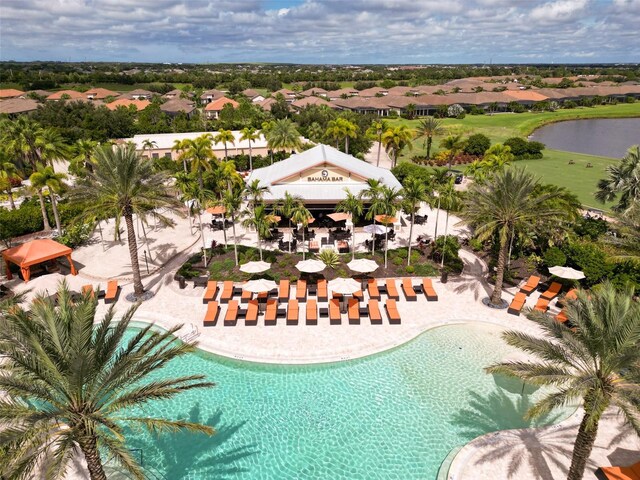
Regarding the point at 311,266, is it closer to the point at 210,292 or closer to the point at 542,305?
the point at 210,292

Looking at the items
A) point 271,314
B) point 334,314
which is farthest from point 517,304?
point 271,314

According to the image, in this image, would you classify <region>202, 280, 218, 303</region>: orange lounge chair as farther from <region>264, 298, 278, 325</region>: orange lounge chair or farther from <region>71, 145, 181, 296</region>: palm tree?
<region>71, 145, 181, 296</region>: palm tree

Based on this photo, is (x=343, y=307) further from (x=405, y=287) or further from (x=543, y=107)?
(x=543, y=107)

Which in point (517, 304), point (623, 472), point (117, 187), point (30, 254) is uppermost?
point (117, 187)

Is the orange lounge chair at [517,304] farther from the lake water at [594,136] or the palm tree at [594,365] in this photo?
the lake water at [594,136]

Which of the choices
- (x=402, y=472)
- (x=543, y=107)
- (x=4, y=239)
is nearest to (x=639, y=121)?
(x=543, y=107)

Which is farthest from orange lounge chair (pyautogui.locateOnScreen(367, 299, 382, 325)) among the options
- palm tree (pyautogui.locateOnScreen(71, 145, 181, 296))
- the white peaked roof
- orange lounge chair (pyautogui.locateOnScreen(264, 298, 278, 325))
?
the white peaked roof

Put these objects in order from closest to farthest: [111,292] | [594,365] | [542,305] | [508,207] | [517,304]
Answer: [594,365], [508,207], [542,305], [517,304], [111,292]
